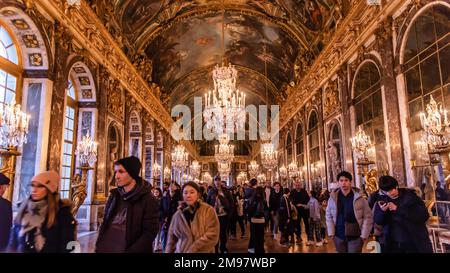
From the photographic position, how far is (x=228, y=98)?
9508 mm

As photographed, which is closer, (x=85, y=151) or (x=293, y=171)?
(x=85, y=151)

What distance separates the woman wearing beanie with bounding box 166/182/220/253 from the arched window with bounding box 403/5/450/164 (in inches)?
204

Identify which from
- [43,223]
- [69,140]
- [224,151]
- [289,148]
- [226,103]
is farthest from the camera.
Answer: [289,148]

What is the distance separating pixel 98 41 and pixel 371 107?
925cm

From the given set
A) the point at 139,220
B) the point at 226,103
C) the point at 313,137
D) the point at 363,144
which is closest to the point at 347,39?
the point at 363,144

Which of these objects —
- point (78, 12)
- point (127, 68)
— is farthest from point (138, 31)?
point (78, 12)

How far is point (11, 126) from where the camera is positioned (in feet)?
16.5

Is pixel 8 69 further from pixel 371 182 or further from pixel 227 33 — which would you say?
pixel 227 33

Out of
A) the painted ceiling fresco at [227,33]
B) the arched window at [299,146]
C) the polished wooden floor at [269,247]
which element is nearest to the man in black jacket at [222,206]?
the polished wooden floor at [269,247]

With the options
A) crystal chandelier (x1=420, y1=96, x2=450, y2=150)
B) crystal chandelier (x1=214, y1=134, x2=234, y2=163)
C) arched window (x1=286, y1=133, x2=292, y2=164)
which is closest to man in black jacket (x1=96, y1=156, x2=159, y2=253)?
crystal chandelier (x1=420, y1=96, x2=450, y2=150)

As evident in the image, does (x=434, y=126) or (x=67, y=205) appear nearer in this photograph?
(x=67, y=205)
